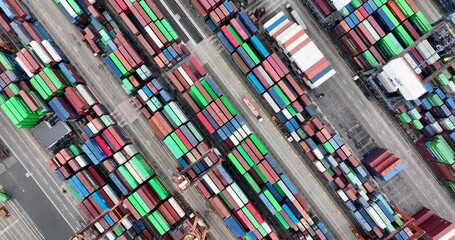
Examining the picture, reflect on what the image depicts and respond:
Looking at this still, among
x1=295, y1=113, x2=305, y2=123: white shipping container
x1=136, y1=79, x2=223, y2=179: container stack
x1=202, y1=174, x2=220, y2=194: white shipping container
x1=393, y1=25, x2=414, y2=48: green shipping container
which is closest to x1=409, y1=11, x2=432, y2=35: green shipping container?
x1=393, y1=25, x2=414, y2=48: green shipping container

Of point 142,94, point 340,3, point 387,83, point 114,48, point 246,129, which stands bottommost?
point 387,83

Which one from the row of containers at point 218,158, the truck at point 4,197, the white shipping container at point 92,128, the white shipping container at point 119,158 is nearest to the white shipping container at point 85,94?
the white shipping container at point 92,128

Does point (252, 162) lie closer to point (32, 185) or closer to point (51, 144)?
point (51, 144)

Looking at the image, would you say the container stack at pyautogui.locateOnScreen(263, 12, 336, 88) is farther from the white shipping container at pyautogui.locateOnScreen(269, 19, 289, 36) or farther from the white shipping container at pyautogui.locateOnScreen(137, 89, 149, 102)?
the white shipping container at pyautogui.locateOnScreen(137, 89, 149, 102)

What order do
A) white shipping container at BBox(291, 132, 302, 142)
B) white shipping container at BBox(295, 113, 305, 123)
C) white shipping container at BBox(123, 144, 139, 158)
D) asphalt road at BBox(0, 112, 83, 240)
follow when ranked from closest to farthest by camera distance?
white shipping container at BBox(123, 144, 139, 158) < white shipping container at BBox(291, 132, 302, 142) < white shipping container at BBox(295, 113, 305, 123) < asphalt road at BBox(0, 112, 83, 240)

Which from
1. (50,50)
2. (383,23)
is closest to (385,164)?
(383,23)

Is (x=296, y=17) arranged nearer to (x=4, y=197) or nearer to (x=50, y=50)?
(x=50, y=50)
